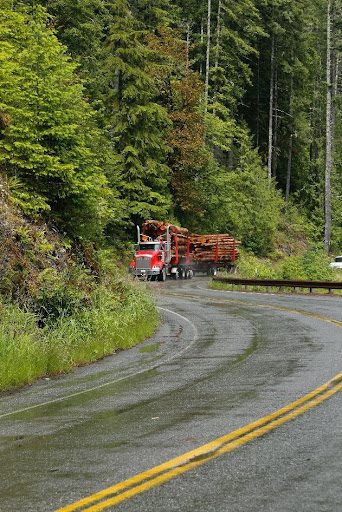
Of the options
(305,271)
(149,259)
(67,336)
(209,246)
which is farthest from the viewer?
(209,246)

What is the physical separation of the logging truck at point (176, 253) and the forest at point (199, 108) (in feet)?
6.34

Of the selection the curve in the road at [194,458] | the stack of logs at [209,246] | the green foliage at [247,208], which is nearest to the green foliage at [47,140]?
the curve in the road at [194,458]

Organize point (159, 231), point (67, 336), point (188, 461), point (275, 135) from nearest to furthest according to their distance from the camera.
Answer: point (188, 461)
point (67, 336)
point (159, 231)
point (275, 135)

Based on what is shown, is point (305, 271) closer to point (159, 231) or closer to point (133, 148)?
point (159, 231)

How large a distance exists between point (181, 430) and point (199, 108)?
148ft

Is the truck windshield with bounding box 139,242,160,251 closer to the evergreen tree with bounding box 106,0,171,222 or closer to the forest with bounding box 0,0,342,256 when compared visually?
the forest with bounding box 0,0,342,256

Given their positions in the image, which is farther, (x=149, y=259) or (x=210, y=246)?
(x=210, y=246)

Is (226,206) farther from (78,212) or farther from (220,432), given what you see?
→ (220,432)

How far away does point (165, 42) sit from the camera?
49.8m

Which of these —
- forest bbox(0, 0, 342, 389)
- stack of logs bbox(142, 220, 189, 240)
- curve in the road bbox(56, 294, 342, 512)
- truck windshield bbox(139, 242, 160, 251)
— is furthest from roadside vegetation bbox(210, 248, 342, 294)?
curve in the road bbox(56, 294, 342, 512)

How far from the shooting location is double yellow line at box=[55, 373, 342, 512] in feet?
16.4

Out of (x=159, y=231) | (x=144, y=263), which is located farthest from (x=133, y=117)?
(x=144, y=263)

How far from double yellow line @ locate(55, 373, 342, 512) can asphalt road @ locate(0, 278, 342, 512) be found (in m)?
0.05

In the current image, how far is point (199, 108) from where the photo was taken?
50406mm
